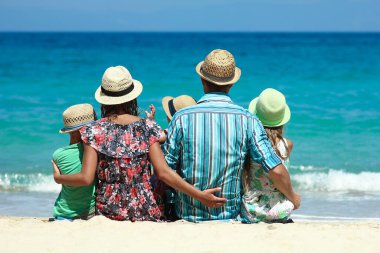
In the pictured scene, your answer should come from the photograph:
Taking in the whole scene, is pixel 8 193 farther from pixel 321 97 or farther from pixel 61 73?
pixel 61 73

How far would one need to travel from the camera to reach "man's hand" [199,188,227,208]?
4020mm

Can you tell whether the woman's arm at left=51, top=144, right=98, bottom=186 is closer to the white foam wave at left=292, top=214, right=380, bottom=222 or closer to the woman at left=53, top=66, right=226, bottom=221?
the woman at left=53, top=66, right=226, bottom=221

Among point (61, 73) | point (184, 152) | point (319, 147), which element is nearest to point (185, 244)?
point (184, 152)

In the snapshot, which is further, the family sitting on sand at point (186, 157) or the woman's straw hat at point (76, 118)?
the woman's straw hat at point (76, 118)

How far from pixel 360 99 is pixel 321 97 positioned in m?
1.11

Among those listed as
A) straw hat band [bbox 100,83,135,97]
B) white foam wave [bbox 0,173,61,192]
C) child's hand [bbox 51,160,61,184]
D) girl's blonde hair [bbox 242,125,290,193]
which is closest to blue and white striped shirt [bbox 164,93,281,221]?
girl's blonde hair [bbox 242,125,290,193]

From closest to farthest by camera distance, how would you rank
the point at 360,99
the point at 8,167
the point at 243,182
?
the point at 243,182 < the point at 8,167 < the point at 360,99

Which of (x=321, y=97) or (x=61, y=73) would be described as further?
(x=61, y=73)

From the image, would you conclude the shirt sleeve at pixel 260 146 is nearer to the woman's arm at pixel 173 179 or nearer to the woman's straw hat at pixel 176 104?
the woman's arm at pixel 173 179

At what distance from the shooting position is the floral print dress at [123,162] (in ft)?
13.2

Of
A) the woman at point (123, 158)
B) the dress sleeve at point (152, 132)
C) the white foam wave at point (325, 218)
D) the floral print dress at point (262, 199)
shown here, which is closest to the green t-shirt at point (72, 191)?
the woman at point (123, 158)

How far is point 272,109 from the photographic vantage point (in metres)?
4.20

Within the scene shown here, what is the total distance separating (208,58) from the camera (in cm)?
412

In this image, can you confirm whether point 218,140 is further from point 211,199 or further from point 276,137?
point 276,137
